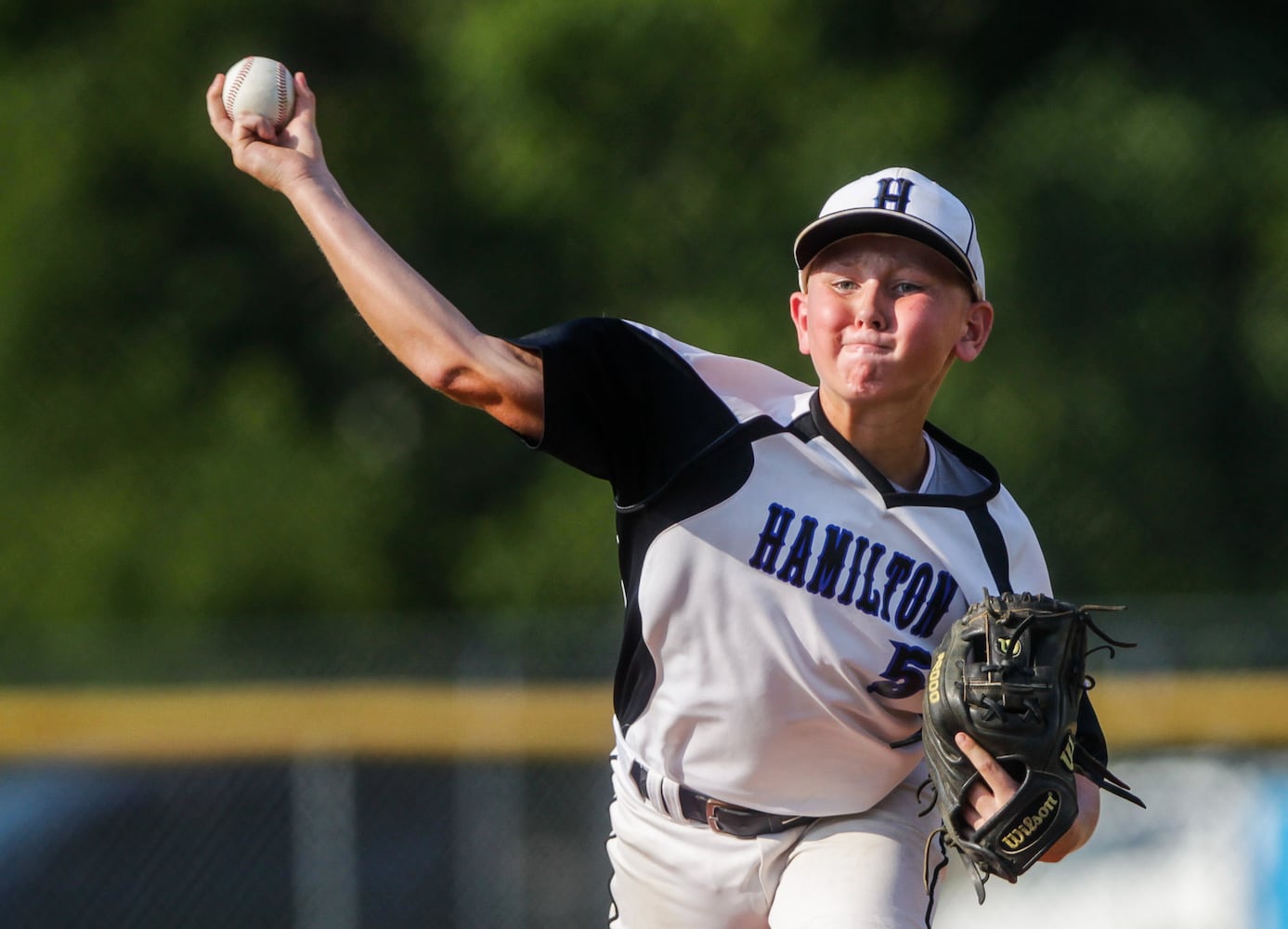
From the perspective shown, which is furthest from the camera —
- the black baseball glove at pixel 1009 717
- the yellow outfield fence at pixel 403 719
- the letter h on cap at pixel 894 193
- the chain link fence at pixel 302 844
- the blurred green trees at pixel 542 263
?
the blurred green trees at pixel 542 263

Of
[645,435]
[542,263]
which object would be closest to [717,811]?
[645,435]

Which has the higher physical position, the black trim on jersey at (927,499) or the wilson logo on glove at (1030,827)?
the black trim on jersey at (927,499)

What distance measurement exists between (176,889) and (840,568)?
5.53 m

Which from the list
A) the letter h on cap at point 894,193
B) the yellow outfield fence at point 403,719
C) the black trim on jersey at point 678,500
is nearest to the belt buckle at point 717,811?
the black trim on jersey at point 678,500

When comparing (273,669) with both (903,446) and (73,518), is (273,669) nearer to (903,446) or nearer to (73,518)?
(73,518)

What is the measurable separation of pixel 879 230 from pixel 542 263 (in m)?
8.97

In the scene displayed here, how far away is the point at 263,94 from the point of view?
3020 mm

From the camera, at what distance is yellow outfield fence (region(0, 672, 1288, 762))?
7258 millimetres

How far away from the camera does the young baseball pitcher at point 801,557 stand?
290cm

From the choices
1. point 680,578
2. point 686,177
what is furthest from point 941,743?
point 686,177

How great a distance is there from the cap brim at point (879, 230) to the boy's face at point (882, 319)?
2cm

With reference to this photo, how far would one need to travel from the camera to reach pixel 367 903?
295 inches

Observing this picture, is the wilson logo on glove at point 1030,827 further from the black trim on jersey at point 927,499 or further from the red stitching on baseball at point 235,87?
the red stitching on baseball at point 235,87

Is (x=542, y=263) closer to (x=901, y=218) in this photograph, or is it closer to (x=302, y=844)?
(x=302, y=844)
